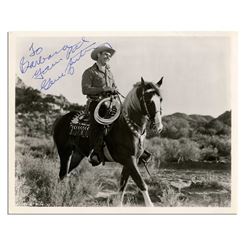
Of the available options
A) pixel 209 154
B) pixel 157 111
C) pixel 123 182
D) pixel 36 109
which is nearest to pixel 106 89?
pixel 157 111

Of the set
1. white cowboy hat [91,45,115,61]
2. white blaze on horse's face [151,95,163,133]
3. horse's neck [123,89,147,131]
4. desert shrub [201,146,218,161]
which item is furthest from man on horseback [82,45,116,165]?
desert shrub [201,146,218,161]

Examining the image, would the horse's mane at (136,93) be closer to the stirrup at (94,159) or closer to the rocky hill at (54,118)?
the rocky hill at (54,118)

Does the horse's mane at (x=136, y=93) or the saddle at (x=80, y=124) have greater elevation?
the horse's mane at (x=136, y=93)

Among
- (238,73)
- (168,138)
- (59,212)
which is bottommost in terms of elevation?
(59,212)

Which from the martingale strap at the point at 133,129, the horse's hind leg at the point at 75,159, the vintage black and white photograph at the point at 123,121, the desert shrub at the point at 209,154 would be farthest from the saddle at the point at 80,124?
the desert shrub at the point at 209,154

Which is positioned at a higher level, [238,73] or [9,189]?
[238,73]

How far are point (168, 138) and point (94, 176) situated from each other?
47cm

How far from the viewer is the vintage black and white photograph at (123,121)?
4.56 meters

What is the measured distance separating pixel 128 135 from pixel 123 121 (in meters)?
0.08

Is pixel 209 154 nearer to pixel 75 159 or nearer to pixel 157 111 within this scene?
pixel 157 111

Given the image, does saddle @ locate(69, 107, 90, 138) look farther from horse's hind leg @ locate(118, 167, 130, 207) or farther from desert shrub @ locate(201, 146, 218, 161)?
desert shrub @ locate(201, 146, 218, 161)

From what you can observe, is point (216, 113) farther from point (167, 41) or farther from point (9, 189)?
point (9, 189)

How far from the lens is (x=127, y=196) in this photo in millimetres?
4562
